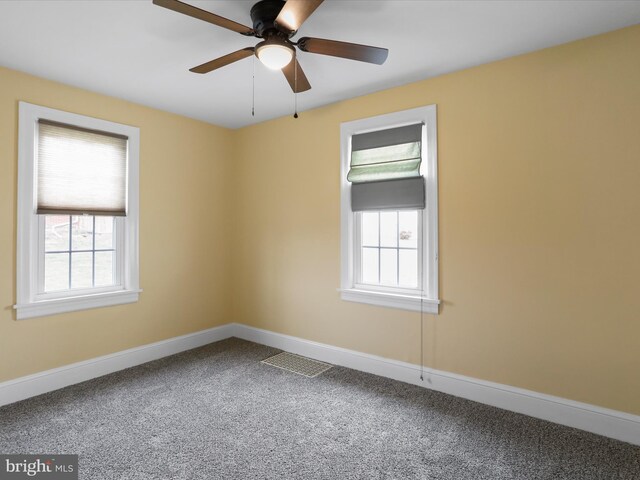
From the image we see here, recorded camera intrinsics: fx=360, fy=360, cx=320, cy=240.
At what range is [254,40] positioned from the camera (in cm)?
250

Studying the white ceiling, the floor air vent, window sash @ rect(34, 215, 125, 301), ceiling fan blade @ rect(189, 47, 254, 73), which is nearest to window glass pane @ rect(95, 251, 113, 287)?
window sash @ rect(34, 215, 125, 301)

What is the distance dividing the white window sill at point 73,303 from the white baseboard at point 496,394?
1.78 meters

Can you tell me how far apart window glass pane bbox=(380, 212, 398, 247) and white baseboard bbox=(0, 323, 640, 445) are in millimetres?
1098

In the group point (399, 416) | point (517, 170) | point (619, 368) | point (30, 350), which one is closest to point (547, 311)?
point (619, 368)

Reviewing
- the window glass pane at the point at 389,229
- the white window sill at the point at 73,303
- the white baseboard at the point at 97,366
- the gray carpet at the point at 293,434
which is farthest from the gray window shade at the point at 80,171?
the window glass pane at the point at 389,229

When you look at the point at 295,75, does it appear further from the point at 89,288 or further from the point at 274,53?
the point at 89,288

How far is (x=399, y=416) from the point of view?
2656 millimetres

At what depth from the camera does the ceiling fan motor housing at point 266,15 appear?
2.00m

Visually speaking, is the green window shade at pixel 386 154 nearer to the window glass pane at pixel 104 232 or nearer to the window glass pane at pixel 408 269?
the window glass pane at pixel 408 269

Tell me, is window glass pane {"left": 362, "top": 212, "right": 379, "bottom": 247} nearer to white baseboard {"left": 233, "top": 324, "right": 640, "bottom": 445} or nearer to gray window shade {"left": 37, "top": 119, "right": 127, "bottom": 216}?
white baseboard {"left": 233, "top": 324, "right": 640, "bottom": 445}

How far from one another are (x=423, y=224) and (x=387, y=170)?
599 millimetres

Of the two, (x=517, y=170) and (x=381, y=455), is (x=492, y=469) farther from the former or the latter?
(x=517, y=170)

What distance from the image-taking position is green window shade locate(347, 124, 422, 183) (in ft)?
10.5

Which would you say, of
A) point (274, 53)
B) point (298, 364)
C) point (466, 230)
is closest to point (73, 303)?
point (298, 364)
